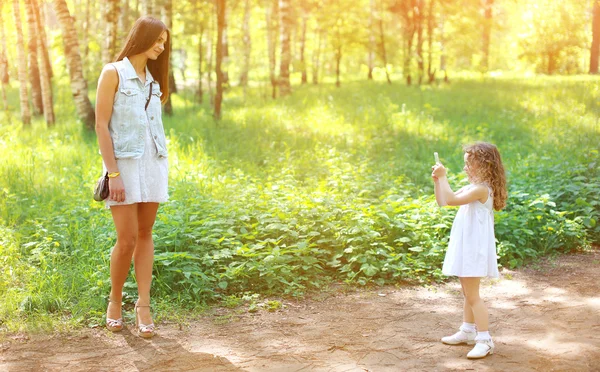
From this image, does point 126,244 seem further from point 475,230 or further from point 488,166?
point 488,166

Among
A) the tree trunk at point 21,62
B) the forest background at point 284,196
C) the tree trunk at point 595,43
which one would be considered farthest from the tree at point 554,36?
the tree trunk at point 21,62

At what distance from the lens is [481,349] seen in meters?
4.40

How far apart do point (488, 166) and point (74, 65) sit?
11.6 m

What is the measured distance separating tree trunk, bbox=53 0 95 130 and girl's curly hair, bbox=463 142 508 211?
1122 cm

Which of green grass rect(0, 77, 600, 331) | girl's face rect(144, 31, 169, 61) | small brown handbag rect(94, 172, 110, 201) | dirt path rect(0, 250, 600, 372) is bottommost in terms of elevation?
dirt path rect(0, 250, 600, 372)

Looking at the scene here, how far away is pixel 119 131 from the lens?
4660 millimetres

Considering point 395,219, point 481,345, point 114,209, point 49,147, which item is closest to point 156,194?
point 114,209

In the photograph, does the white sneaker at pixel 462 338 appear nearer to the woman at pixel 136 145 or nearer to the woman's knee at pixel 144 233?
the woman at pixel 136 145

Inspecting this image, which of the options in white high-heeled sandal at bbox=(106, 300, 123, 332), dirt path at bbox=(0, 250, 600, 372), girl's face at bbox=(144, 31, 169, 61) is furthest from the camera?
white high-heeled sandal at bbox=(106, 300, 123, 332)

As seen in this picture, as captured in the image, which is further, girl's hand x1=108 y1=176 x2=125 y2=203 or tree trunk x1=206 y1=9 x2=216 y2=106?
tree trunk x1=206 y1=9 x2=216 y2=106

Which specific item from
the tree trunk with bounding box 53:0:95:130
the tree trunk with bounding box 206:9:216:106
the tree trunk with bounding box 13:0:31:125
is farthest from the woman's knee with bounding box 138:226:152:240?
the tree trunk with bounding box 206:9:216:106

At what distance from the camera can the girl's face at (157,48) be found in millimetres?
4754

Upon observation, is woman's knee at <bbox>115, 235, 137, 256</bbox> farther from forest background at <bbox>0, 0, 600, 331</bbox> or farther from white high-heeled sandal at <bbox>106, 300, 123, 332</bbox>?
forest background at <bbox>0, 0, 600, 331</bbox>

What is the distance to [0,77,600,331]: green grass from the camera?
5.98 metres
